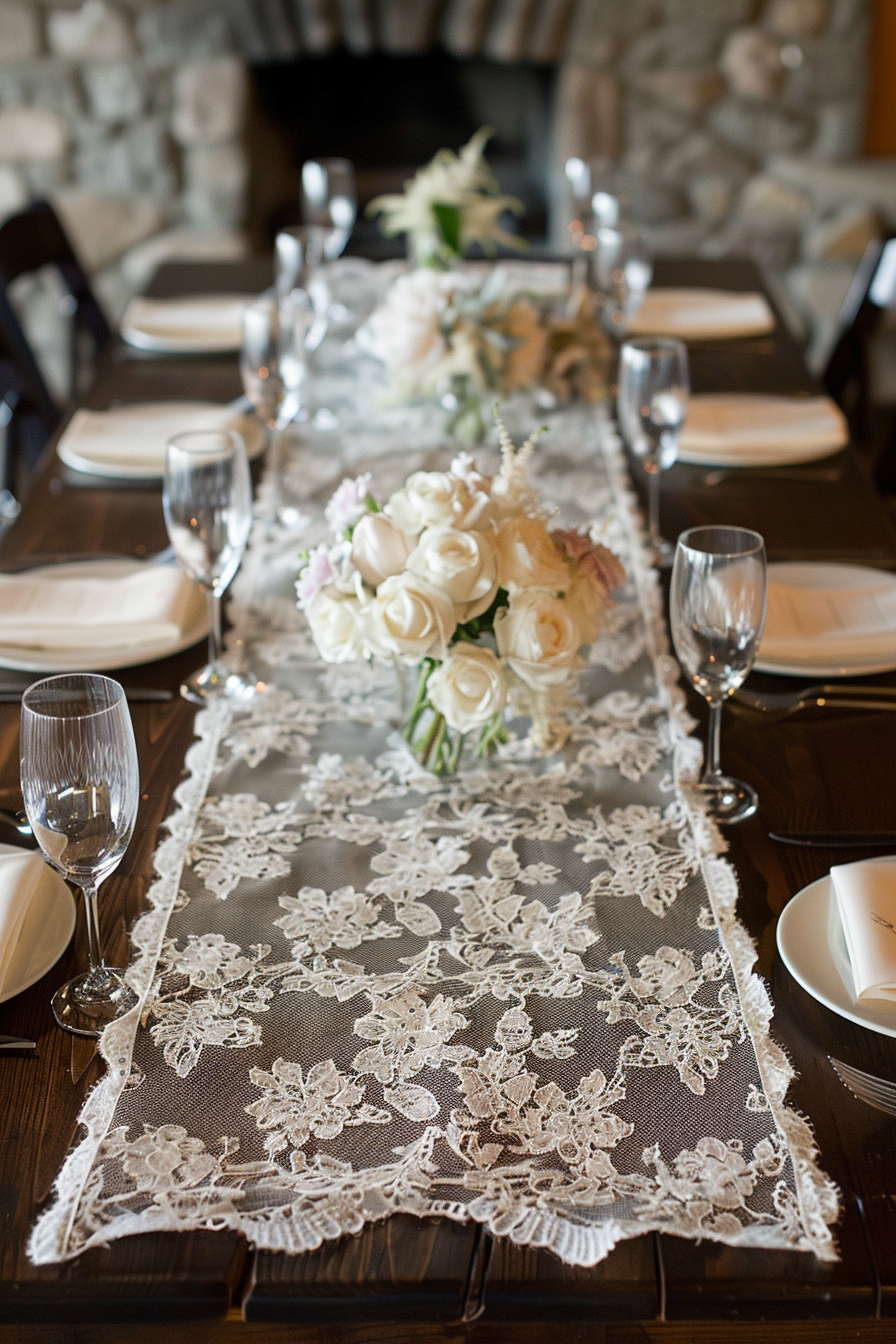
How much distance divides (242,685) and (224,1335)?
2.12 feet

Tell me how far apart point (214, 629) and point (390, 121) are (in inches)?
140

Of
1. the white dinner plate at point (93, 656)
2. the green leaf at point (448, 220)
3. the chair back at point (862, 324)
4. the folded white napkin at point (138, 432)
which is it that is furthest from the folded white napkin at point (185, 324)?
the chair back at point (862, 324)

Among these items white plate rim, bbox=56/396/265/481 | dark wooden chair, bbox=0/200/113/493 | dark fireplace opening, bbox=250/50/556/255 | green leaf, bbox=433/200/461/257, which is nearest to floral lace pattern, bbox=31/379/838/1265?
white plate rim, bbox=56/396/265/481

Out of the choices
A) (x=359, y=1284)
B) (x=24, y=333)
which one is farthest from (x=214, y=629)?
(x=24, y=333)

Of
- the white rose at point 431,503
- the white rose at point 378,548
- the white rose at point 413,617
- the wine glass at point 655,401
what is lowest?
the wine glass at point 655,401

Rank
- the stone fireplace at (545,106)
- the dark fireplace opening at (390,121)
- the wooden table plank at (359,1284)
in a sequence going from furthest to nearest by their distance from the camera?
the dark fireplace opening at (390,121) < the stone fireplace at (545,106) < the wooden table plank at (359,1284)

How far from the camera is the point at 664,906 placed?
3.15ft

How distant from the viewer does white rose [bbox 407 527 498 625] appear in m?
0.96

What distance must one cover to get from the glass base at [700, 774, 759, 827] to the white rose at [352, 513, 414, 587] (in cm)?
31

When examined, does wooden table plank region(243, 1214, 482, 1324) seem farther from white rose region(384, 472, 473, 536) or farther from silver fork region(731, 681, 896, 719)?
silver fork region(731, 681, 896, 719)

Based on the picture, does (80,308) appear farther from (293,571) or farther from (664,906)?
(664,906)

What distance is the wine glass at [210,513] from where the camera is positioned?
4.00 ft

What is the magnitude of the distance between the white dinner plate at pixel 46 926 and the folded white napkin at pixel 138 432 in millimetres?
857

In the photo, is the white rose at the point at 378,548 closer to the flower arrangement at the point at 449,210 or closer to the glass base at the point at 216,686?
the glass base at the point at 216,686
